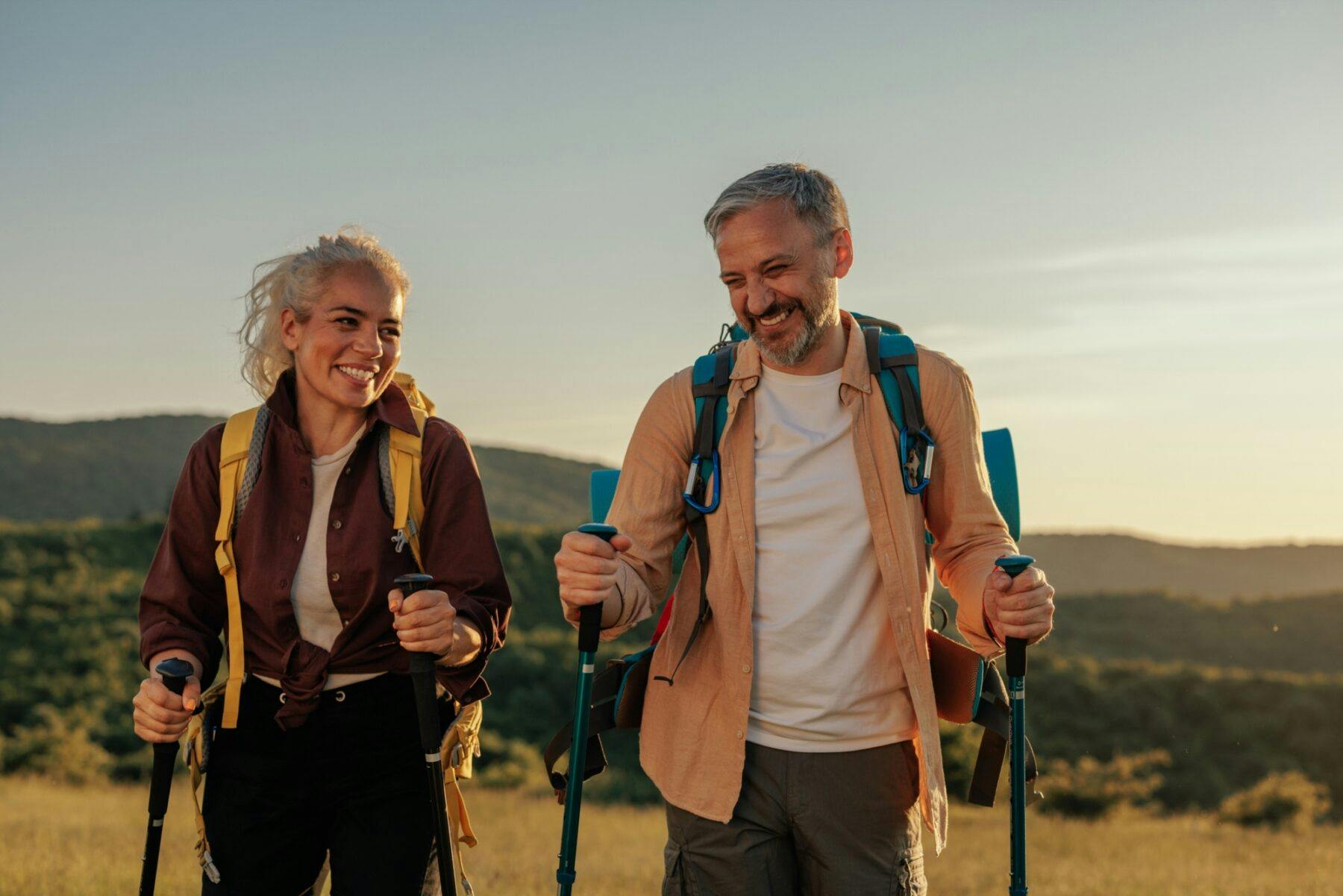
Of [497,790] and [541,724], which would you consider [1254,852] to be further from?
[541,724]

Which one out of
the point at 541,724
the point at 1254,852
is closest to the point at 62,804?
the point at 1254,852

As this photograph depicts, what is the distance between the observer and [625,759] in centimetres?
2883

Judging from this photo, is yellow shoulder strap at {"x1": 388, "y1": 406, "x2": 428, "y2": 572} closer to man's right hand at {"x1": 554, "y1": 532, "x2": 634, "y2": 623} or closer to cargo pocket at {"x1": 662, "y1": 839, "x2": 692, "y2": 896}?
man's right hand at {"x1": 554, "y1": 532, "x2": 634, "y2": 623}

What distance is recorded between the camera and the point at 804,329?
12.6ft

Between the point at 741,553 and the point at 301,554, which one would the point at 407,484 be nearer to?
the point at 301,554

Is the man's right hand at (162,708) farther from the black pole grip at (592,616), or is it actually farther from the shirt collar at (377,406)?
the black pole grip at (592,616)

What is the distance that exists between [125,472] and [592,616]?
80459 mm

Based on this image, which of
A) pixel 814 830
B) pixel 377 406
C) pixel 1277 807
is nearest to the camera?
pixel 814 830

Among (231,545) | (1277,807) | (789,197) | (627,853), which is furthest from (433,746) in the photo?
(1277,807)

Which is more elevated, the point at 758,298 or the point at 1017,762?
the point at 758,298

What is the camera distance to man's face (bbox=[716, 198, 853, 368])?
3797 mm

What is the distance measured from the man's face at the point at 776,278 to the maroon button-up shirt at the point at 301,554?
982 millimetres

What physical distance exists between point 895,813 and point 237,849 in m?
1.94

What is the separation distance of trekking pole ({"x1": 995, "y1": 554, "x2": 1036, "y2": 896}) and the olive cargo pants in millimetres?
278
